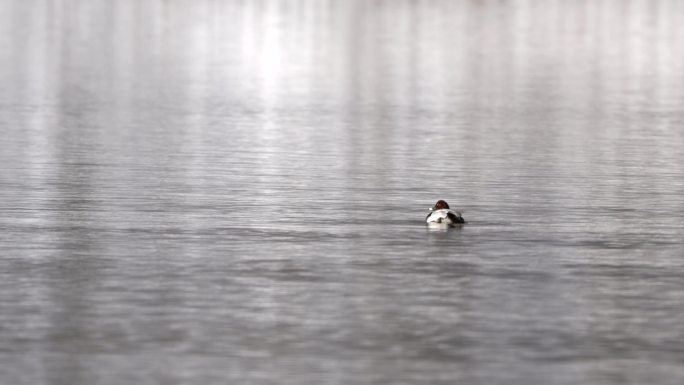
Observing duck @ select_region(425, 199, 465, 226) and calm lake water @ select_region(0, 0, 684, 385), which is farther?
duck @ select_region(425, 199, 465, 226)

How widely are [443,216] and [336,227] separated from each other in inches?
45.1

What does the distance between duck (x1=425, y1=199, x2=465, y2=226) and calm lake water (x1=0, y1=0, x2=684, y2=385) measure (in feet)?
0.58

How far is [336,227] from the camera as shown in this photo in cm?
1966

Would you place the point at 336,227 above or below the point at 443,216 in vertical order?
below

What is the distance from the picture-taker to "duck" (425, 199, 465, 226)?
1952cm

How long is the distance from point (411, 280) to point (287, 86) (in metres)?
25.5

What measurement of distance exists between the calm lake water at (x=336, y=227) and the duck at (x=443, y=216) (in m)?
0.18

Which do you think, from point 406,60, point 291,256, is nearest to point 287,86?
point 406,60

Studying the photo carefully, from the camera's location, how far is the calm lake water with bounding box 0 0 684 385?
44.1 feet

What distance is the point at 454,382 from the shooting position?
12562 mm

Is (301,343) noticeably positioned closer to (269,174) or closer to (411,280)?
(411,280)

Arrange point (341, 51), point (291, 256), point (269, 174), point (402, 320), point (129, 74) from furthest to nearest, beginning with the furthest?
point (341, 51), point (129, 74), point (269, 174), point (291, 256), point (402, 320)

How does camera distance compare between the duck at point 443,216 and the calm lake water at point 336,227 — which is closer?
the calm lake water at point 336,227

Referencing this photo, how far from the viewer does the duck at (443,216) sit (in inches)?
768
